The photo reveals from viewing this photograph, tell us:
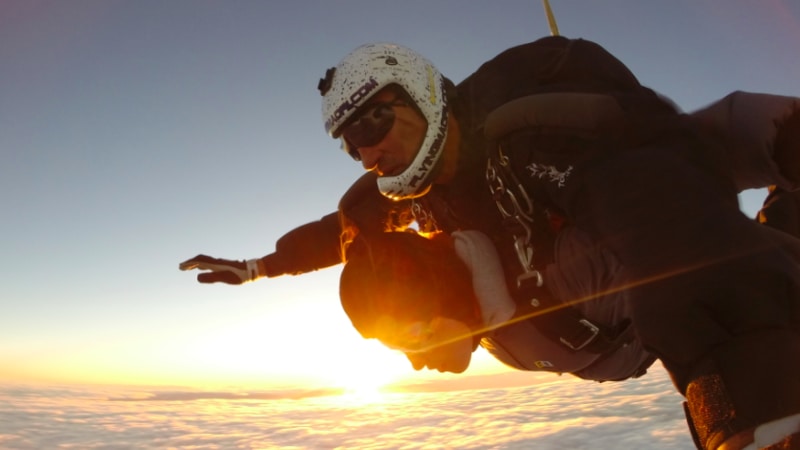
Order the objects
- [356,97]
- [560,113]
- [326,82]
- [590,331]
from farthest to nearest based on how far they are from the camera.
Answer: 1. [326,82]
2. [356,97]
3. [590,331]
4. [560,113]

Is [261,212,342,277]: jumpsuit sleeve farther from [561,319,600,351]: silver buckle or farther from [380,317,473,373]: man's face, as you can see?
[561,319,600,351]: silver buckle

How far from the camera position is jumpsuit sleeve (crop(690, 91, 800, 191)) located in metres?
1.44

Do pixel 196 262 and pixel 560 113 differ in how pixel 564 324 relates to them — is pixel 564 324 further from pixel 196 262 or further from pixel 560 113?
pixel 196 262

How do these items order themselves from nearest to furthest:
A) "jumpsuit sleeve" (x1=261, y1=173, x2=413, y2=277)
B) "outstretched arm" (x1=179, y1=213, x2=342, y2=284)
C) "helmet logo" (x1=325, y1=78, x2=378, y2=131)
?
"helmet logo" (x1=325, y1=78, x2=378, y2=131) → "jumpsuit sleeve" (x1=261, y1=173, x2=413, y2=277) → "outstretched arm" (x1=179, y1=213, x2=342, y2=284)

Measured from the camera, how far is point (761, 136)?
144 cm

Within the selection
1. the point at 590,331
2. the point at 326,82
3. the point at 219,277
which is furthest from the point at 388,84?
the point at 219,277

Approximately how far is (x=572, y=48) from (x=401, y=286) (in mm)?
1253

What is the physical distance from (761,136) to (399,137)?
59.2 inches

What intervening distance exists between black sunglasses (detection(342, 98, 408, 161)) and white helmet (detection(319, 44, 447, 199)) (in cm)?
5

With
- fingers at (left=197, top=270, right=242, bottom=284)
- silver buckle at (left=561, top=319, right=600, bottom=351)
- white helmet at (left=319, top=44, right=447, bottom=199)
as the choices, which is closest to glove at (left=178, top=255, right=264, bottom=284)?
fingers at (left=197, top=270, right=242, bottom=284)

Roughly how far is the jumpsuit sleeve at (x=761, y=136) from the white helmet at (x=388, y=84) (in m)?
1.20

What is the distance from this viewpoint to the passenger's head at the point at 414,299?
1961 millimetres

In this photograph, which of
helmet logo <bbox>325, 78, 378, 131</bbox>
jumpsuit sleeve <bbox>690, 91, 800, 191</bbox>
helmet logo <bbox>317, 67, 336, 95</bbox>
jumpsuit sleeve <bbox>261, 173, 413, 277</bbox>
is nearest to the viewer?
jumpsuit sleeve <bbox>690, 91, 800, 191</bbox>

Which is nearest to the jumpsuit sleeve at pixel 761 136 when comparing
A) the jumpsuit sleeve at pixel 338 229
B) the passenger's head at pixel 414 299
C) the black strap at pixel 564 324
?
the black strap at pixel 564 324
